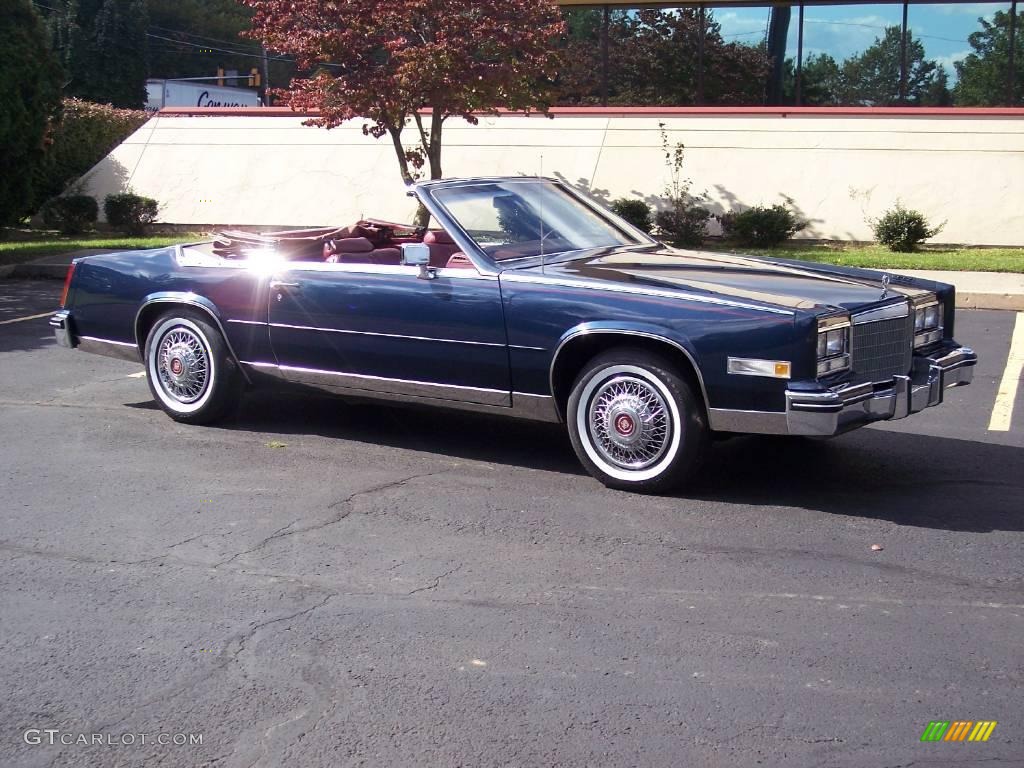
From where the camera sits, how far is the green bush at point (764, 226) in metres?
17.8

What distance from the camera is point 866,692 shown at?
3.77 meters

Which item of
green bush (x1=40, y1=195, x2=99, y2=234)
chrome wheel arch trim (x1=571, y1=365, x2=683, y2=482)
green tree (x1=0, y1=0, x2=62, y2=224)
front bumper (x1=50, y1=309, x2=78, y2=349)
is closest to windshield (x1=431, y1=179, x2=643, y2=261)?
chrome wheel arch trim (x1=571, y1=365, x2=683, y2=482)

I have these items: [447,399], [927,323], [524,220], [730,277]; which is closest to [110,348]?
[447,399]

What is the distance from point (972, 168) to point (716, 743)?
17.0 meters

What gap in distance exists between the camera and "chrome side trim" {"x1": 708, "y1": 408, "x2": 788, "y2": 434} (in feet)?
18.0

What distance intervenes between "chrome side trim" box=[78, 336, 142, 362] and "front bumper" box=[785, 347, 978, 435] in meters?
4.38

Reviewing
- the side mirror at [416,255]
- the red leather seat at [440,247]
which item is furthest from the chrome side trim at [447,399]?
the red leather seat at [440,247]

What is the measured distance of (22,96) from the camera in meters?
17.2

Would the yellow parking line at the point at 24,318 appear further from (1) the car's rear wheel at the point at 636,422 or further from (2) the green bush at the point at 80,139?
(2) the green bush at the point at 80,139

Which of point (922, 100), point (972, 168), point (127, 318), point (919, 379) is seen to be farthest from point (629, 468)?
point (922, 100)

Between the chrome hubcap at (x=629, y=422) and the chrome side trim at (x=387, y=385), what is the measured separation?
22.4 inches

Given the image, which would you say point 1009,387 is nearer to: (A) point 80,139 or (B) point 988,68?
(B) point 988,68

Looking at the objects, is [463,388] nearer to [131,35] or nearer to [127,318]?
[127,318]

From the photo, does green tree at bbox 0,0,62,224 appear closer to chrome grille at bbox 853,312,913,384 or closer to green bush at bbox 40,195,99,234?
green bush at bbox 40,195,99,234
